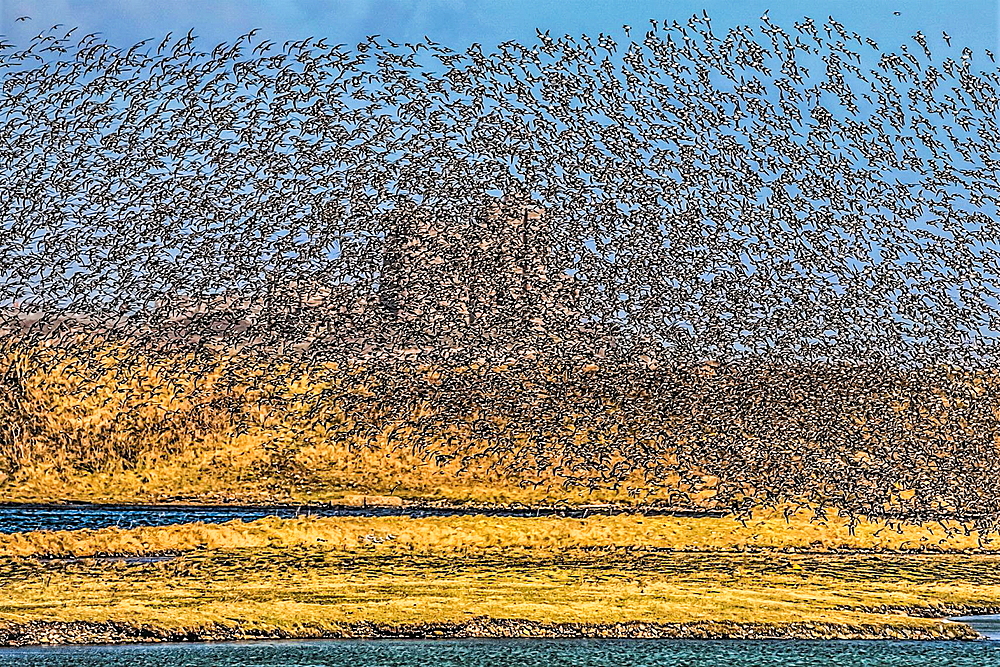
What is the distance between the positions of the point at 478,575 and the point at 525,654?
4.27m

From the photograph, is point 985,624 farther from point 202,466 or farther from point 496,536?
point 202,466

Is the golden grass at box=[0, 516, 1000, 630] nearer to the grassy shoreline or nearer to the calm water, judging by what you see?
the grassy shoreline

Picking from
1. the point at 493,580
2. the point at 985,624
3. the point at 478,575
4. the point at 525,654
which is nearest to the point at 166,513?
the point at 478,575

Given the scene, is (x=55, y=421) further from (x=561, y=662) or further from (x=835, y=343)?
(x=835, y=343)

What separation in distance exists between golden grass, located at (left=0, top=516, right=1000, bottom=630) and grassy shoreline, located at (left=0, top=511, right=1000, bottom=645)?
34mm

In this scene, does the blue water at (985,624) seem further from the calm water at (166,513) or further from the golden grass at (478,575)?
the calm water at (166,513)

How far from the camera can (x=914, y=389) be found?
761cm

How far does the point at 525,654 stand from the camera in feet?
25.1

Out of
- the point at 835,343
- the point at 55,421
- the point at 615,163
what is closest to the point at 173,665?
the point at 615,163

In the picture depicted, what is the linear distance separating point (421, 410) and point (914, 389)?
14.5ft

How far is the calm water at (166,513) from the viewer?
57.6 ft

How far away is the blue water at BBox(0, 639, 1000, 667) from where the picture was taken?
7.30m

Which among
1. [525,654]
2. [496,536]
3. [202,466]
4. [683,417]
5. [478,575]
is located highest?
[683,417]

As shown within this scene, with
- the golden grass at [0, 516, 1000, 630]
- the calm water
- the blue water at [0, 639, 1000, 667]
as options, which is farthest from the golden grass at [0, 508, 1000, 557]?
the blue water at [0, 639, 1000, 667]
